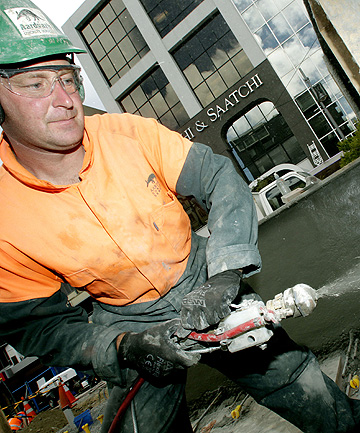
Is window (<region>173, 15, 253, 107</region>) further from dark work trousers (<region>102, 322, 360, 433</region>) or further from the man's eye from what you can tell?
dark work trousers (<region>102, 322, 360, 433</region>)

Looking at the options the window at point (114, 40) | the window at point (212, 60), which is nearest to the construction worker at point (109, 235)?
the window at point (212, 60)

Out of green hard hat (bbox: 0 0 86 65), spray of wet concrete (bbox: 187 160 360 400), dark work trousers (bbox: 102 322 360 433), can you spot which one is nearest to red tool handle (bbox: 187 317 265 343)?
dark work trousers (bbox: 102 322 360 433)

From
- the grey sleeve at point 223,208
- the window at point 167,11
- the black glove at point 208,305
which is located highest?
the window at point 167,11

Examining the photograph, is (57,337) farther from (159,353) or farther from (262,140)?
(262,140)

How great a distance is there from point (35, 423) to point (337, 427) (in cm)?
1069

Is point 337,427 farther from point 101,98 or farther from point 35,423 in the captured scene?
point 101,98

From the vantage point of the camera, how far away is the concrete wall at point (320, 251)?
3.54 metres

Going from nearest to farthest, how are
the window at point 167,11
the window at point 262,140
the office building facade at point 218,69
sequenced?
the office building facade at point 218,69 < the window at point 167,11 < the window at point 262,140

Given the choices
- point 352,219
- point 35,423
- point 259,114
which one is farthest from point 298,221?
point 259,114

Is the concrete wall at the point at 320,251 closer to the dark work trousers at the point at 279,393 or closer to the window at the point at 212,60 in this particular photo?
the dark work trousers at the point at 279,393

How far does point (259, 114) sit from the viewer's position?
19266 millimetres

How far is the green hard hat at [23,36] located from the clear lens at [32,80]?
0.07m

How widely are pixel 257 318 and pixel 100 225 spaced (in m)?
0.94

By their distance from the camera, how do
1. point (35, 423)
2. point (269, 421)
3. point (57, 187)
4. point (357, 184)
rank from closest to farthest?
point (57, 187) → point (269, 421) → point (357, 184) → point (35, 423)
